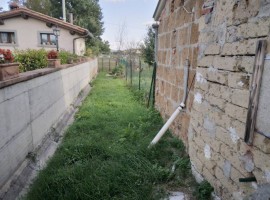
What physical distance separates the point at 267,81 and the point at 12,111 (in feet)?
9.09

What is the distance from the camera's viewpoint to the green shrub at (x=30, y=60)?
5.25m

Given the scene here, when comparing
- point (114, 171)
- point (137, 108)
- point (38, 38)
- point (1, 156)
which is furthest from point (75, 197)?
point (38, 38)

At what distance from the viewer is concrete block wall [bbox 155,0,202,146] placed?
11.7 feet

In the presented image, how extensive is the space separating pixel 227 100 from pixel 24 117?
2695mm

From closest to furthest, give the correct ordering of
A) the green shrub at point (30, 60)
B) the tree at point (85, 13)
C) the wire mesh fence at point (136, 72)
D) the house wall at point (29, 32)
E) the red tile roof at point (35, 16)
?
the green shrub at point (30, 60)
the wire mesh fence at point (136, 72)
the red tile roof at point (35, 16)
the house wall at point (29, 32)
the tree at point (85, 13)

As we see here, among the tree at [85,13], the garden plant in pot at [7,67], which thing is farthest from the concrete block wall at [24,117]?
the tree at [85,13]

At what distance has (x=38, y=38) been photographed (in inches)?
637

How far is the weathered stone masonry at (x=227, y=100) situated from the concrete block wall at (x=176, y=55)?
0.43 feet

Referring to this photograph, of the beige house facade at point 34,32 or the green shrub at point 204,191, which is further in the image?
the beige house facade at point 34,32

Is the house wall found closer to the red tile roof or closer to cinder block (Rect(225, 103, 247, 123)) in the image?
the red tile roof

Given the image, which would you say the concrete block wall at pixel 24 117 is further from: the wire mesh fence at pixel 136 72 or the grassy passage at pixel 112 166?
the wire mesh fence at pixel 136 72

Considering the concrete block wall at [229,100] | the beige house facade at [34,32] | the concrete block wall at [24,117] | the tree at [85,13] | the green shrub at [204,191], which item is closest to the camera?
the concrete block wall at [229,100]

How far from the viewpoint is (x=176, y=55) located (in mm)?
4441

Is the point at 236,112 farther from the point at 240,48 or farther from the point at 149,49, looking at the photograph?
the point at 149,49
